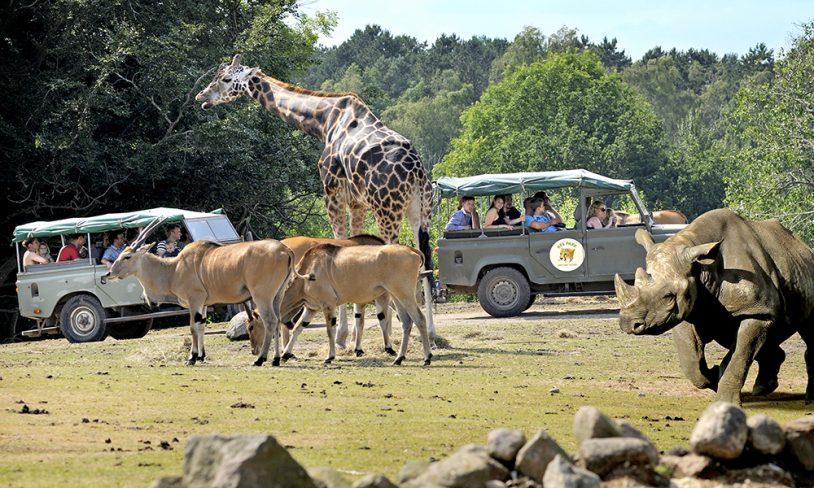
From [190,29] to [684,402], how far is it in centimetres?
2307

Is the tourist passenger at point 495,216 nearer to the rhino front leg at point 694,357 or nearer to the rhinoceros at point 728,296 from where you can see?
the rhinoceros at point 728,296

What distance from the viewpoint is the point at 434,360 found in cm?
1977

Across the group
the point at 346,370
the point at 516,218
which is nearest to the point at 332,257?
the point at 346,370

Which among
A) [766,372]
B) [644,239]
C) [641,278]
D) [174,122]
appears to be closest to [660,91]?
[174,122]

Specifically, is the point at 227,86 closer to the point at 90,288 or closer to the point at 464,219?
the point at 90,288

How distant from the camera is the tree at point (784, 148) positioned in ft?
136

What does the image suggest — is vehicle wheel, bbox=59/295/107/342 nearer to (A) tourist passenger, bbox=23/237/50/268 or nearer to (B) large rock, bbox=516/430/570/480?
(A) tourist passenger, bbox=23/237/50/268

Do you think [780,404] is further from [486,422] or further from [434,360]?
[434,360]

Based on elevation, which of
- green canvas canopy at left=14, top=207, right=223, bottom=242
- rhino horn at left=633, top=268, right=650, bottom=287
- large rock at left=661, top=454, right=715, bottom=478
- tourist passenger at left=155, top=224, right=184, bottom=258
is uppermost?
green canvas canopy at left=14, top=207, right=223, bottom=242

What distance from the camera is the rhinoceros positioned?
527 inches

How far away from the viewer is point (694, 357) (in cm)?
1439

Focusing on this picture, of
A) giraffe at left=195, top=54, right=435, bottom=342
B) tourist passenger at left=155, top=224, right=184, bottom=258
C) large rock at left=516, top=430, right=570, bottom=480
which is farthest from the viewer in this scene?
tourist passenger at left=155, top=224, right=184, bottom=258

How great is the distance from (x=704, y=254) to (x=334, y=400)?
13.1ft

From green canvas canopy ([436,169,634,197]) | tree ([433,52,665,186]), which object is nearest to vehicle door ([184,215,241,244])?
green canvas canopy ([436,169,634,197])
